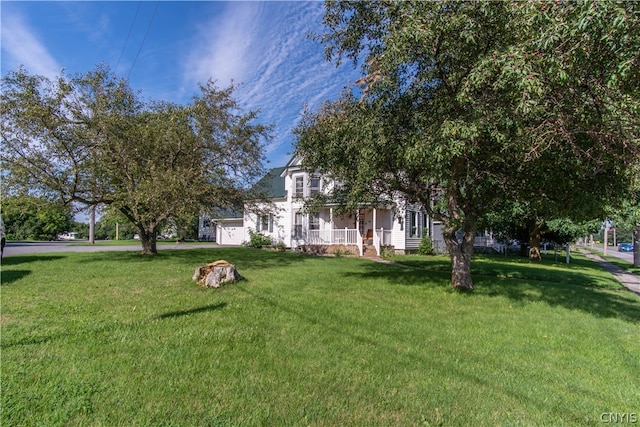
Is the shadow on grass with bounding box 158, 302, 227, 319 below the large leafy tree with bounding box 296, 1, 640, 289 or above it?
below

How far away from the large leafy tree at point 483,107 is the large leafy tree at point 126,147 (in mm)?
5835

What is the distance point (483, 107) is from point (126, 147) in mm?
12479

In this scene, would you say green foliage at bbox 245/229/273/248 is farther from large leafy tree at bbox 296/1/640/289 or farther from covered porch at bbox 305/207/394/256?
large leafy tree at bbox 296/1/640/289

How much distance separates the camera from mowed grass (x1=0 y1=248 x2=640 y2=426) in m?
3.10

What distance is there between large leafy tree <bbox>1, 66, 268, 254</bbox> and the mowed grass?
6.26 metres

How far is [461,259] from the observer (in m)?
9.85

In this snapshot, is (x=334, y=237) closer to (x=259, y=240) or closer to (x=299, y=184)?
(x=299, y=184)

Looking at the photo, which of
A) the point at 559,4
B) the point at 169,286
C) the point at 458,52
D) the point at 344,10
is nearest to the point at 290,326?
the point at 169,286

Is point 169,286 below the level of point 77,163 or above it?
below

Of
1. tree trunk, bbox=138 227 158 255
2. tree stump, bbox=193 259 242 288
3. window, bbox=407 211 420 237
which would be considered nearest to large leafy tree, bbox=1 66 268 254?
tree trunk, bbox=138 227 158 255

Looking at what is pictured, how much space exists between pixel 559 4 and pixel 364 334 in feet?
16.4

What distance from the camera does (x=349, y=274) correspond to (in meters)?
11.9

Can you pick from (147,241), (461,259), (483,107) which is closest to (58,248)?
(147,241)

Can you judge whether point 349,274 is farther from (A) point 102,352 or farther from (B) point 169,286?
(A) point 102,352
